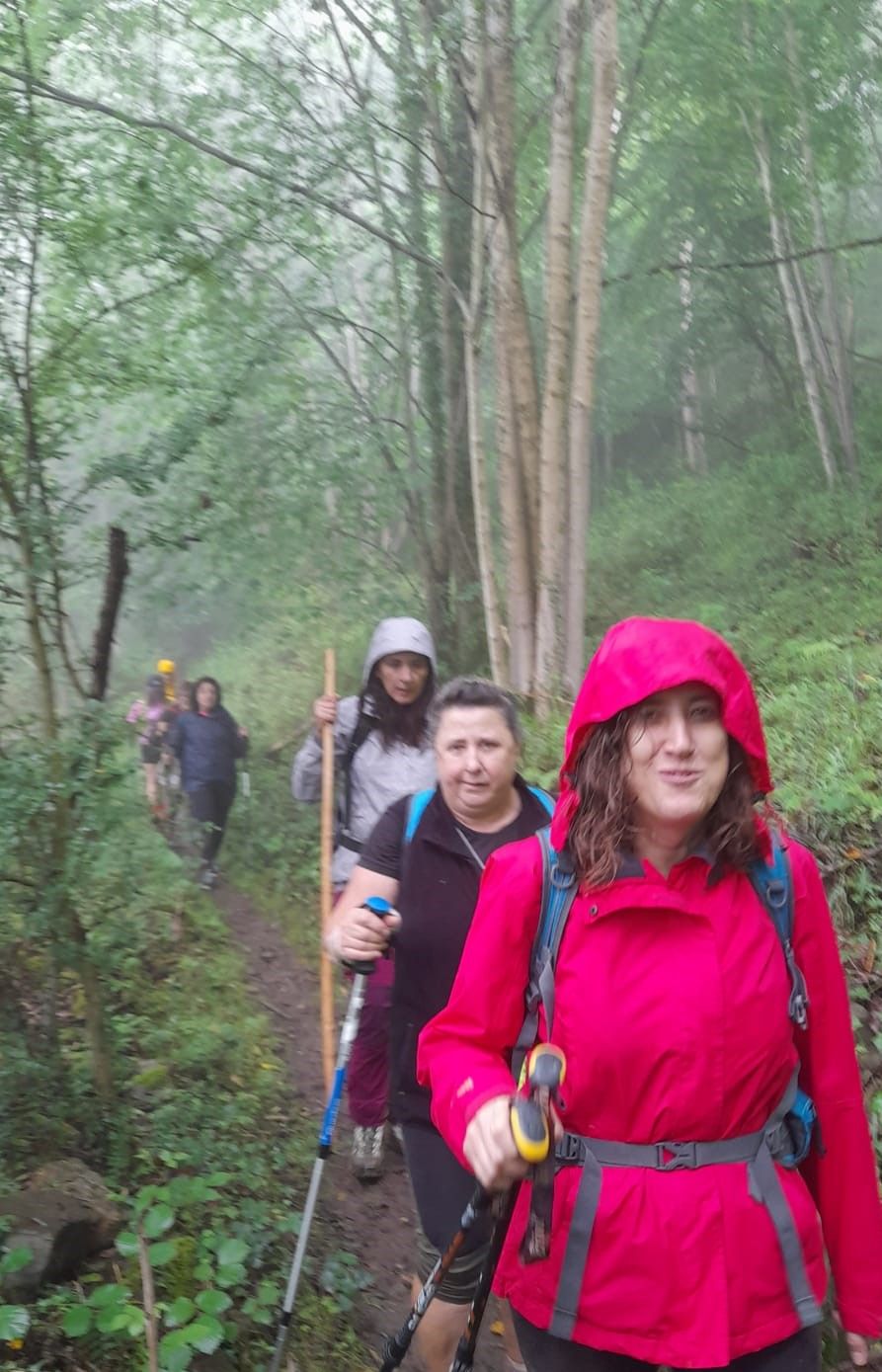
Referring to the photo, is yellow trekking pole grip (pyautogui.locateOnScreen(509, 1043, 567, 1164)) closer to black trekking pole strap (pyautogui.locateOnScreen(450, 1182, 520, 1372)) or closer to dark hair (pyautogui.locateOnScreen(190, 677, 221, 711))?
black trekking pole strap (pyautogui.locateOnScreen(450, 1182, 520, 1372))

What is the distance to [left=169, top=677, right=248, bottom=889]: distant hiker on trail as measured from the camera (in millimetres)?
9492

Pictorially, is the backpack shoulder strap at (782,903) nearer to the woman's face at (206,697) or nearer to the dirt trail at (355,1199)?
the dirt trail at (355,1199)

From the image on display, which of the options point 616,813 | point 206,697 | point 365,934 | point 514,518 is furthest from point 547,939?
point 206,697

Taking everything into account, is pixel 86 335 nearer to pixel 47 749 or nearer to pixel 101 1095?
pixel 47 749

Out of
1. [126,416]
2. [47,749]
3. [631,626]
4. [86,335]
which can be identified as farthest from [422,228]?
[631,626]

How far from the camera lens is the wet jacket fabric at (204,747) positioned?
951cm

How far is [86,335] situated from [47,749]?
6.73 feet


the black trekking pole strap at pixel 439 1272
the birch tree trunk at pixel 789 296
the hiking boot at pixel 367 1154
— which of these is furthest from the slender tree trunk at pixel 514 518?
the birch tree trunk at pixel 789 296

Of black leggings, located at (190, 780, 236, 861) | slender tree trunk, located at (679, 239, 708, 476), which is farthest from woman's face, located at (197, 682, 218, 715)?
slender tree trunk, located at (679, 239, 708, 476)

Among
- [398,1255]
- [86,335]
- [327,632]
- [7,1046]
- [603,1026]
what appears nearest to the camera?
[603,1026]

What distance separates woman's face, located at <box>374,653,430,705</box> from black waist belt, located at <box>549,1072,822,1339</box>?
3.24 meters

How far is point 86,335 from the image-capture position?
4770 millimetres

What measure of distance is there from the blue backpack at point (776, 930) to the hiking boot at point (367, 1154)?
11.2ft

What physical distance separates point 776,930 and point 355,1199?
145 inches
